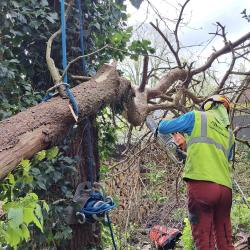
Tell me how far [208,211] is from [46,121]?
6.31ft

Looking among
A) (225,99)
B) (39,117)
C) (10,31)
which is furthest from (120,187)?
(39,117)

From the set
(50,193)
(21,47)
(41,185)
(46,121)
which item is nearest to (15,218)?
(46,121)

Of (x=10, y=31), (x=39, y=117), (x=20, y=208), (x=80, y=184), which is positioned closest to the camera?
(x=20, y=208)

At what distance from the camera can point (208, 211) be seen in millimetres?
3453

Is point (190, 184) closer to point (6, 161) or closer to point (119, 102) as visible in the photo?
point (119, 102)

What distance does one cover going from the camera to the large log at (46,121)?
1.70 m

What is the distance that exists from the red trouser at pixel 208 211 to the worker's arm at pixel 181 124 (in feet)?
1.47

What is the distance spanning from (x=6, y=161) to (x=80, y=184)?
4.78 feet

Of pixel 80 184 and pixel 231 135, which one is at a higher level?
pixel 231 135

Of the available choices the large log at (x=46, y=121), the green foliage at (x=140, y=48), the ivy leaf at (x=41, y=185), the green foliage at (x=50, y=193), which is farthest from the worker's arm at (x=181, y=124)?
the ivy leaf at (x=41, y=185)

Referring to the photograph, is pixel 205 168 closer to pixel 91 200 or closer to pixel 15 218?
pixel 91 200

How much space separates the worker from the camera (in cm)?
340

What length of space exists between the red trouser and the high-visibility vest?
7 centimetres

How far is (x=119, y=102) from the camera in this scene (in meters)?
3.15
